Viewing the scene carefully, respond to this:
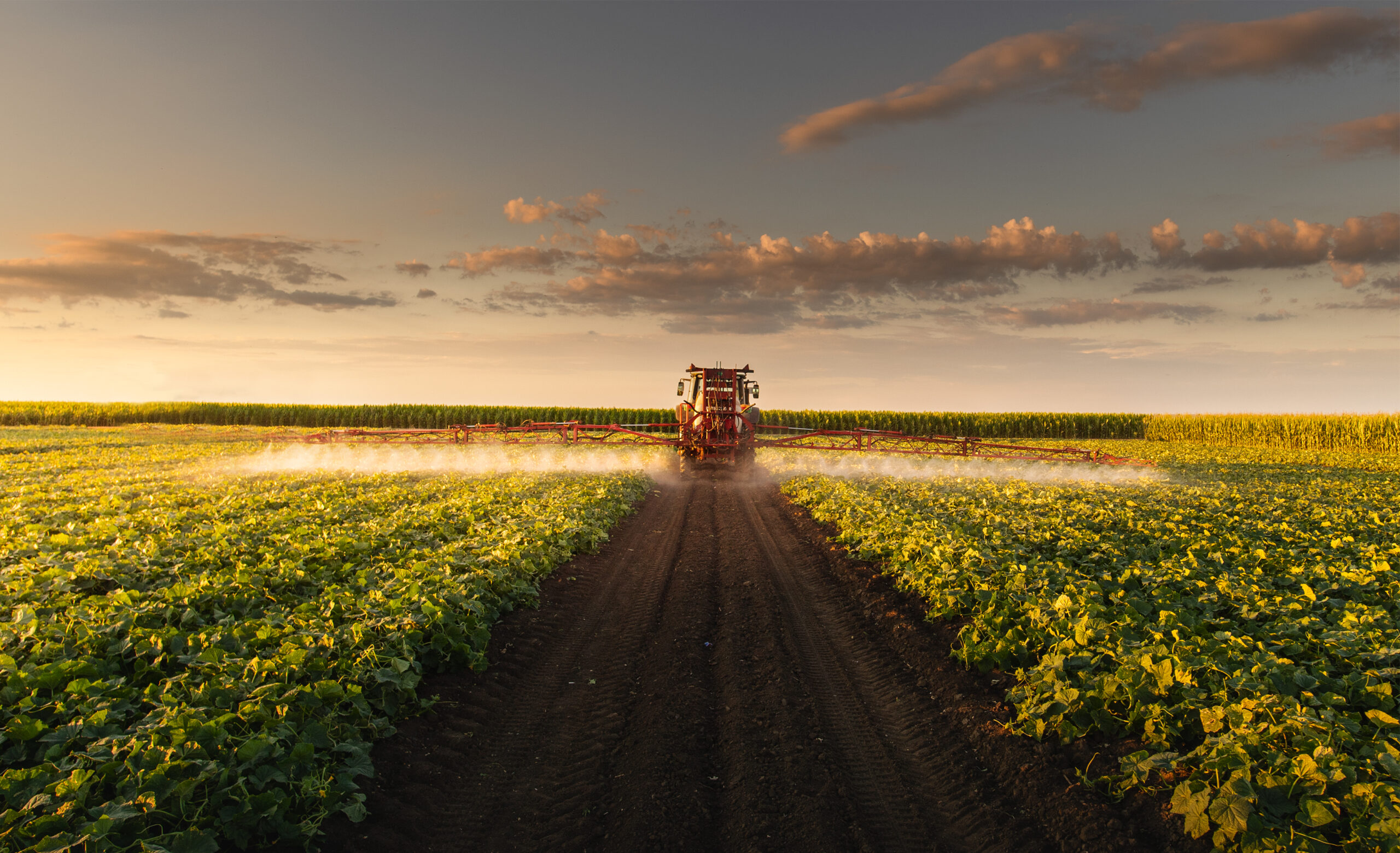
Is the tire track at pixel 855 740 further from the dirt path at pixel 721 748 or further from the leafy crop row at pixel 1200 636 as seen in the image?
the leafy crop row at pixel 1200 636

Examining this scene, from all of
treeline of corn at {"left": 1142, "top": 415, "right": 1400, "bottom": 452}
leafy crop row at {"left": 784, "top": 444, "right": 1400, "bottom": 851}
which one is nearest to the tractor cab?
leafy crop row at {"left": 784, "top": 444, "right": 1400, "bottom": 851}

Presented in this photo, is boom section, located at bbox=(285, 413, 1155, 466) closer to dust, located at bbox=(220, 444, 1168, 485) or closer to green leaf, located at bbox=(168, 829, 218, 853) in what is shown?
dust, located at bbox=(220, 444, 1168, 485)

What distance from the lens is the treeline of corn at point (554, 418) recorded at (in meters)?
60.5

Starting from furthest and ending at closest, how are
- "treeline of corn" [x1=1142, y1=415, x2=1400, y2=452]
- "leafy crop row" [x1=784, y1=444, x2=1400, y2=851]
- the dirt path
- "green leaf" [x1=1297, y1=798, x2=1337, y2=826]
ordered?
"treeline of corn" [x1=1142, y1=415, x2=1400, y2=452] → the dirt path → "leafy crop row" [x1=784, y1=444, x2=1400, y2=851] → "green leaf" [x1=1297, y1=798, x2=1337, y2=826]

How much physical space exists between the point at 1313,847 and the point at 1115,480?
20.5 m

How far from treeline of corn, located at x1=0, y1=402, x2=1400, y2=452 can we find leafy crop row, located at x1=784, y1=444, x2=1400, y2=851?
45.0 meters

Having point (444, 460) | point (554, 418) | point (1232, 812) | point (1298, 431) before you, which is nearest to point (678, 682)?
point (1232, 812)

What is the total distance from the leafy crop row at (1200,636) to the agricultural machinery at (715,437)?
29.6 feet

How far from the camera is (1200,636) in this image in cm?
656

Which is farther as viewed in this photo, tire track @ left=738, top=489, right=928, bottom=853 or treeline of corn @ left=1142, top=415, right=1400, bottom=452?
treeline of corn @ left=1142, top=415, right=1400, bottom=452

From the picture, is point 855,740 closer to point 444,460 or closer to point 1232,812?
point 1232,812

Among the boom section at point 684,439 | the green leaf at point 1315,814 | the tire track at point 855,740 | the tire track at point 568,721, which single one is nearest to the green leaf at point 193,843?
the tire track at point 568,721

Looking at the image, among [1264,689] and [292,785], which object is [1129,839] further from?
[292,785]

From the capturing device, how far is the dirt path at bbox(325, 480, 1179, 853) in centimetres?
465
